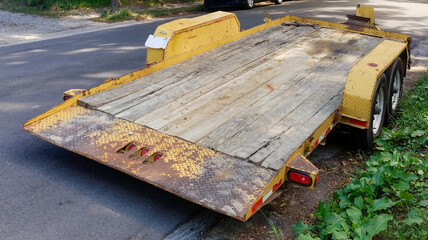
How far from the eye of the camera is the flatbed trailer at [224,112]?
352cm

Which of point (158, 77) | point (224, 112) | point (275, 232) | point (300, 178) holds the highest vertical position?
point (158, 77)

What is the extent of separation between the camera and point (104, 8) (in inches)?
642

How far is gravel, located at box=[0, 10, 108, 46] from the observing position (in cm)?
1124

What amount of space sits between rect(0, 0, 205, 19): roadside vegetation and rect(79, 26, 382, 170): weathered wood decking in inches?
335

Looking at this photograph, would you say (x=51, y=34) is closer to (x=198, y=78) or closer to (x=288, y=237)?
(x=198, y=78)

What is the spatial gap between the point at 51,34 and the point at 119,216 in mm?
9329

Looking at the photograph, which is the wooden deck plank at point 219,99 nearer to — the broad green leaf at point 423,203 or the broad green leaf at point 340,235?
the broad green leaf at point 340,235

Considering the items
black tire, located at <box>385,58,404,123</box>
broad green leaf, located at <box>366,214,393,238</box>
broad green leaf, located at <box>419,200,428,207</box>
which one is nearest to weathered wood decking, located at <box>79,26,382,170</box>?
black tire, located at <box>385,58,404,123</box>

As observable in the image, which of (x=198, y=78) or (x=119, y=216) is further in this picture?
(x=198, y=78)

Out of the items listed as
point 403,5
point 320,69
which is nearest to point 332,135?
point 320,69

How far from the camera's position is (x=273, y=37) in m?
7.44

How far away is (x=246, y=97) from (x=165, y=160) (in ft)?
5.28

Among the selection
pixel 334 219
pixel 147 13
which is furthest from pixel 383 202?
pixel 147 13

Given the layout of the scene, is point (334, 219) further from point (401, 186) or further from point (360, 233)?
point (401, 186)
